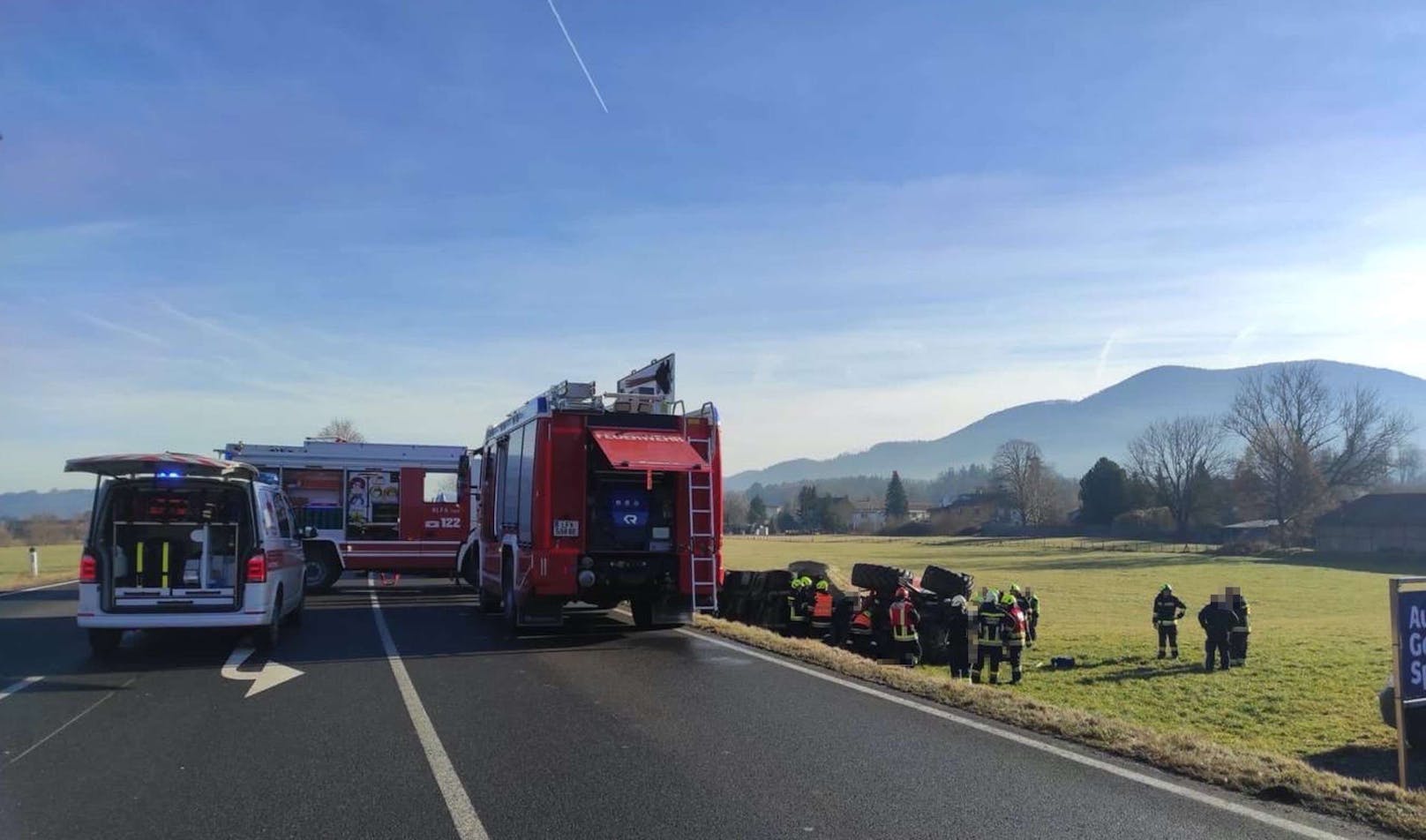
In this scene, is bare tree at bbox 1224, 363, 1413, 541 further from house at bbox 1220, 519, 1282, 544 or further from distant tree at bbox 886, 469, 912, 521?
distant tree at bbox 886, 469, 912, 521

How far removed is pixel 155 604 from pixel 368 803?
22.4 feet

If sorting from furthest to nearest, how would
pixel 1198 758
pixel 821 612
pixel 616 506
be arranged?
pixel 821 612 < pixel 616 506 < pixel 1198 758

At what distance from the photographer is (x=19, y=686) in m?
9.91

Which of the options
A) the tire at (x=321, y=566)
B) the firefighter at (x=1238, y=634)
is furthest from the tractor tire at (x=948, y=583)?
the tire at (x=321, y=566)

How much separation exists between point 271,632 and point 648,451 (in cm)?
502

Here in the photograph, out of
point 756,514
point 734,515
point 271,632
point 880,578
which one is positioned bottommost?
point 271,632

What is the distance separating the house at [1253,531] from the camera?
88906mm

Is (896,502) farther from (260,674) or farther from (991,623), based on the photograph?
(260,674)

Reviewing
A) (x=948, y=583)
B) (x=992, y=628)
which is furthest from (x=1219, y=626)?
(x=992, y=628)

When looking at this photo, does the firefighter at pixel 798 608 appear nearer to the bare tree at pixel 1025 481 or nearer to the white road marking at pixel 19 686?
the white road marking at pixel 19 686

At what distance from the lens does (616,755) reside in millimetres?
7000

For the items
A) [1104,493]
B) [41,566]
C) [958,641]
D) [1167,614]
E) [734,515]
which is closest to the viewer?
[958,641]

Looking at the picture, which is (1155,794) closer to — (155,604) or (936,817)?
(936,817)

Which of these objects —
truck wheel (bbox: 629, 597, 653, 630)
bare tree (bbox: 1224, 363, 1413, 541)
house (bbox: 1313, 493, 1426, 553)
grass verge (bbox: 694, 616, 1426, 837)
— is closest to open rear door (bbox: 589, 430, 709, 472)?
truck wheel (bbox: 629, 597, 653, 630)
